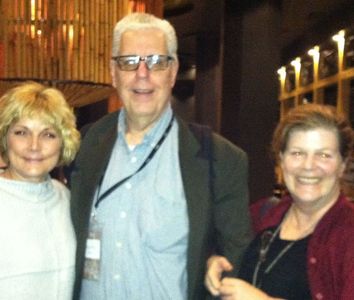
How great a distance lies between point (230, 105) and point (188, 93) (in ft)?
39.2

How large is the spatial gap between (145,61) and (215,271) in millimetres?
793

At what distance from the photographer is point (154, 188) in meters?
2.37

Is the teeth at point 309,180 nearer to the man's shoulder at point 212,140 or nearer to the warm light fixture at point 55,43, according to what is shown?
the man's shoulder at point 212,140

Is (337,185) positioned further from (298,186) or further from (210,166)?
(210,166)

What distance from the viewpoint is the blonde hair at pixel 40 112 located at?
7.72ft

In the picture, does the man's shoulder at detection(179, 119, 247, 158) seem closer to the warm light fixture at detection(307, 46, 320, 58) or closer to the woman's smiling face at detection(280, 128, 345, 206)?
the woman's smiling face at detection(280, 128, 345, 206)

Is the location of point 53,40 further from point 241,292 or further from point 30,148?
point 241,292

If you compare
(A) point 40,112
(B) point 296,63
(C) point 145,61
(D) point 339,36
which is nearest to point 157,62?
(C) point 145,61

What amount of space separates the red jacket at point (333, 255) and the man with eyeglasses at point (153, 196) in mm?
414

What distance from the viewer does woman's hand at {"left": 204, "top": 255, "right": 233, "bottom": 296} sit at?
6.89 ft

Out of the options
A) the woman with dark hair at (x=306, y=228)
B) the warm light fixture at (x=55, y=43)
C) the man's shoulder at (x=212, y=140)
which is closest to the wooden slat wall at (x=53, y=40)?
the warm light fixture at (x=55, y=43)

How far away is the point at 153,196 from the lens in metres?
2.37

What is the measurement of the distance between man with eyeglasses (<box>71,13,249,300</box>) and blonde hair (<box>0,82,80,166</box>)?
11cm

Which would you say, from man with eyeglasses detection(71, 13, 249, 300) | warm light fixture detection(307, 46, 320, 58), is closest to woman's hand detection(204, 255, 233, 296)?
man with eyeglasses detection(71, 13, 249, 300)
